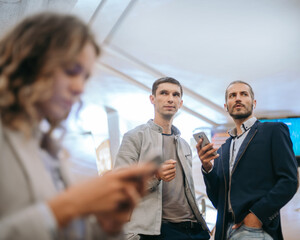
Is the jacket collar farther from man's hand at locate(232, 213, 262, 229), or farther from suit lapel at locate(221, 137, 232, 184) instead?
man's hand at locate(232, 213, 262, 229)

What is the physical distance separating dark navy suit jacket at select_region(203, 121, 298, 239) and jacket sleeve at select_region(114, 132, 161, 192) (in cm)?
54

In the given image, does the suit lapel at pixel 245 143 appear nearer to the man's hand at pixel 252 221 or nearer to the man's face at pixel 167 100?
the man's hand at pixel 252 221

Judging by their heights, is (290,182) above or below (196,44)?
below

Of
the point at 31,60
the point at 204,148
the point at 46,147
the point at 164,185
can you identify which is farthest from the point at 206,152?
the point at 31,60

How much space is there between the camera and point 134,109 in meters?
6.18

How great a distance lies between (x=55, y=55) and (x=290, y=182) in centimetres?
177

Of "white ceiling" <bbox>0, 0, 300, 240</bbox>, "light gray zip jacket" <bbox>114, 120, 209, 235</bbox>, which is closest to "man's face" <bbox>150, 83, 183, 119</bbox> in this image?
"light gray zip jacket" <bbox>114, 120, 209, 235</bbox>

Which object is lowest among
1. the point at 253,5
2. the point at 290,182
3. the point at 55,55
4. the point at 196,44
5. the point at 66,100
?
the point at 290,182

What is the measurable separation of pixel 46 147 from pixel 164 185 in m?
1.43

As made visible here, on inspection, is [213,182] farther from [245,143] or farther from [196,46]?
[196,46]

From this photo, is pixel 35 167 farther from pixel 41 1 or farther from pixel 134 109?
pixel 134 109

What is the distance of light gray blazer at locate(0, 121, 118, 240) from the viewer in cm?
68

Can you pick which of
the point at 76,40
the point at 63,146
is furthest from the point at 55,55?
the point at 63,146

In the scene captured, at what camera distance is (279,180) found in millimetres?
2043
